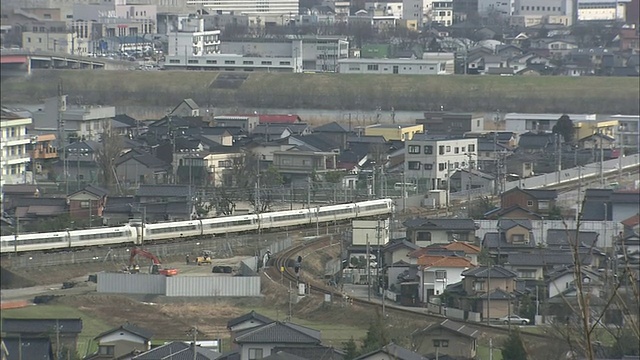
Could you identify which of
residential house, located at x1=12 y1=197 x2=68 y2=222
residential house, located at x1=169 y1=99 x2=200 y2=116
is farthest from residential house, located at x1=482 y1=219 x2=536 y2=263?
residential house, located at x1=169 y1=99 x2=200 y2=116

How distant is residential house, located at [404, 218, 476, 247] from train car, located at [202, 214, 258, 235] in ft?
3.92

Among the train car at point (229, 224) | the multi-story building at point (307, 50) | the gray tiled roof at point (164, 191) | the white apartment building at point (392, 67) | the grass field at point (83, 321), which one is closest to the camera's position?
the grass field at point (83, 321)

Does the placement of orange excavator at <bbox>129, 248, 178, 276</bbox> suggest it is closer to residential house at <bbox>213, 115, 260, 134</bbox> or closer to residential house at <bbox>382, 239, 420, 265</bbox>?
residential house at <bbox>382, 239, 420, 265</bbox>

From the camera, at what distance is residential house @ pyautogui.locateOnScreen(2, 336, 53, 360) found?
15.7ft

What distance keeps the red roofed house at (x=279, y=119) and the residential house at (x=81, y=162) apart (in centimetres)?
311

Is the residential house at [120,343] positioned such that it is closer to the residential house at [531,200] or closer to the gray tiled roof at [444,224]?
the gray tiled roof at [444,224]

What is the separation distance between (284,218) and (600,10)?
19001 mm

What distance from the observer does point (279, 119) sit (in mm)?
15922

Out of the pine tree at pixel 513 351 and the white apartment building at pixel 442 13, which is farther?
the white apartment building at pixel 442 13

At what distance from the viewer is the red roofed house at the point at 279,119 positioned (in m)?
15.5

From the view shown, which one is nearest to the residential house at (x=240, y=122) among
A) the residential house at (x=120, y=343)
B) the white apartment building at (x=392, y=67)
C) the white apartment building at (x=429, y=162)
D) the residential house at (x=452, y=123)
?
the residential house at (x=452, y=123)

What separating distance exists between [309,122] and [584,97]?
343cm

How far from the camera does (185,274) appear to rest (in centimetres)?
734

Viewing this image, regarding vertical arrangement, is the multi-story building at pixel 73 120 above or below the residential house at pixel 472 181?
above
